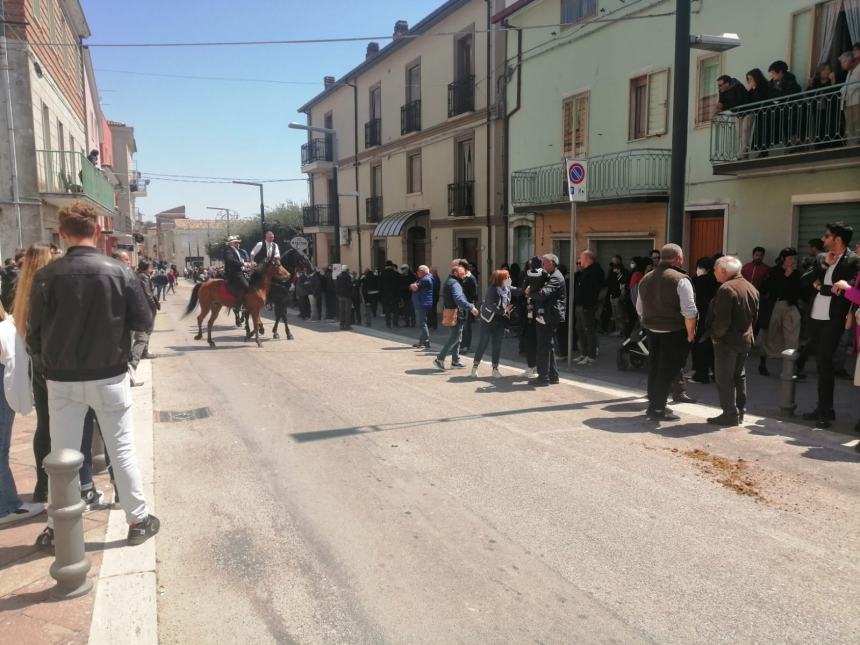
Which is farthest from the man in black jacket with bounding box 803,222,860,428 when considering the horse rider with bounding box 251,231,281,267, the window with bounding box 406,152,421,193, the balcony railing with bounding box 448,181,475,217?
the window with bounding box 406,152,421,193

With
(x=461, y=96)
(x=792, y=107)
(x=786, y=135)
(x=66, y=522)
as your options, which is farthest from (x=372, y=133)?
(x=66, y=522)

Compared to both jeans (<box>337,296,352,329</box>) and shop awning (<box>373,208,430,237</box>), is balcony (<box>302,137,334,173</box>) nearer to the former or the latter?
shop awning (<box>373,208,430,237</box>)

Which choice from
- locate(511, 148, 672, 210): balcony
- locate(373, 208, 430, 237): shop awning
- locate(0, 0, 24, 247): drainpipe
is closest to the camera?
locate(511, 148, 672, 210): balcony

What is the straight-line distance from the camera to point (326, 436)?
6.73 meters

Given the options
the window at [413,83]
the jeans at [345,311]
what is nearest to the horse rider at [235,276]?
the jeans at [345,311]

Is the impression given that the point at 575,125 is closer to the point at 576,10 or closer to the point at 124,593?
the point at 576,10

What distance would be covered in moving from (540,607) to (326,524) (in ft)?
5.52

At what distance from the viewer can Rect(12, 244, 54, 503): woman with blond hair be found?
14.5 feet

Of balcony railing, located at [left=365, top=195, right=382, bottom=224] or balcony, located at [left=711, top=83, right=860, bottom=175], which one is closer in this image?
balcony, located at [left=711, top=83, right=860, bottom=175]

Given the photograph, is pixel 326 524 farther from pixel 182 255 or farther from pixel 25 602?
pixel 182 255

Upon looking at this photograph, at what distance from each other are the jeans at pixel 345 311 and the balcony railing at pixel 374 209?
11839 millimetres

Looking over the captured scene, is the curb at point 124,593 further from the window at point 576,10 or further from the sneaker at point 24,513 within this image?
the window at point 576,10

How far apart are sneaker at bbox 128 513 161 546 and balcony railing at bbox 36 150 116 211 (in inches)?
591

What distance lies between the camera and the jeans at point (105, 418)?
152 inches
